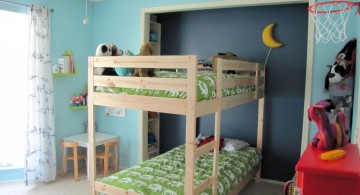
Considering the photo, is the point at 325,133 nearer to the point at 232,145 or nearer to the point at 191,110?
the point at 191,110

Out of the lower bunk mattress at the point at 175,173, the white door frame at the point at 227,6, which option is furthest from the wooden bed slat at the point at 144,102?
the white door frame at the point at 227,6

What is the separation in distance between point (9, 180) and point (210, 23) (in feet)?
11.2

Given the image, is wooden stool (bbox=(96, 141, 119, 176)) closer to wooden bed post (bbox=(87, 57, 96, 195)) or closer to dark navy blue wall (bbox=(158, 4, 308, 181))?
dark navy blue wall (bbox=(158, 4, 308, 181))

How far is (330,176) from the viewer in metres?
1.01

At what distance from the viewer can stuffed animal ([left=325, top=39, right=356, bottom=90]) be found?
111 inches

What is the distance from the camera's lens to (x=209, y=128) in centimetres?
432

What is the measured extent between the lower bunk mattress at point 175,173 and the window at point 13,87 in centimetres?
182

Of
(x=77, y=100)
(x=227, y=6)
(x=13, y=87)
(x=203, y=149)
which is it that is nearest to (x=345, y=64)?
(x=227, y=6)

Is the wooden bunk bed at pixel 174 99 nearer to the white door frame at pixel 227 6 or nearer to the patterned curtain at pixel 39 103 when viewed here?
the white door frame at pixel 227 6

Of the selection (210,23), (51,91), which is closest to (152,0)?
(210,23)

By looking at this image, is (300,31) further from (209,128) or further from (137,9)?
(137,9)

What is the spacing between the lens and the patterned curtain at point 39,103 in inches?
140

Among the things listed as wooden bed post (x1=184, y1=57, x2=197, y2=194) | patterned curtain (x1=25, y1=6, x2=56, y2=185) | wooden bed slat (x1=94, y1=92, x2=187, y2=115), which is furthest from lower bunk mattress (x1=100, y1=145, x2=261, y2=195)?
patterned curtain (x1=25, y1=6, x2=56, y2=185)

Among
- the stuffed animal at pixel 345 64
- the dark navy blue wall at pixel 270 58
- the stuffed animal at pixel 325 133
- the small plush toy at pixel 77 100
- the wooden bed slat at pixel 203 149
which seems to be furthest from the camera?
the small plush toy at pixel 77 100
